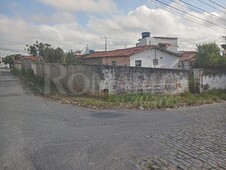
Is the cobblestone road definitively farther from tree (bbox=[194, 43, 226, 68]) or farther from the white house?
the white house

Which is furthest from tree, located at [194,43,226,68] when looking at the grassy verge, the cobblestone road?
the cobblestone road

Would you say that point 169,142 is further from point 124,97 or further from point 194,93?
point 194,93

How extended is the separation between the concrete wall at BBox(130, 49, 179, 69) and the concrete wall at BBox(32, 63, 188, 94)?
1177 cm

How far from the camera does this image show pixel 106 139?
657 cm

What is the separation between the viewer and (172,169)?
4844 millimetres

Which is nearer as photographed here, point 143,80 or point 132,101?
point 132,101

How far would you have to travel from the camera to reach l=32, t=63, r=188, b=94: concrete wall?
14.0 meters

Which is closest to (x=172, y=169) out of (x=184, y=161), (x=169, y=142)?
(x=184, y=161)

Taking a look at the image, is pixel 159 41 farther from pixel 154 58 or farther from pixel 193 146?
pixel 193 146

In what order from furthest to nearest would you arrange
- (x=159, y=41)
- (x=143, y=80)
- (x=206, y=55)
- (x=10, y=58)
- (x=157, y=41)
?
(x=10, y=58) → (x=159, y=41) → (x=157, y=41) → (x=206, y=55) → (x=143, y=80)

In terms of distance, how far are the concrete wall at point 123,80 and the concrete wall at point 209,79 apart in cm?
94

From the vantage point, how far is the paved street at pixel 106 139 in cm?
503

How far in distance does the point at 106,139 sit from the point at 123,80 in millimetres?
8093

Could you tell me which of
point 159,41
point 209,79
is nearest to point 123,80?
point 209,79
